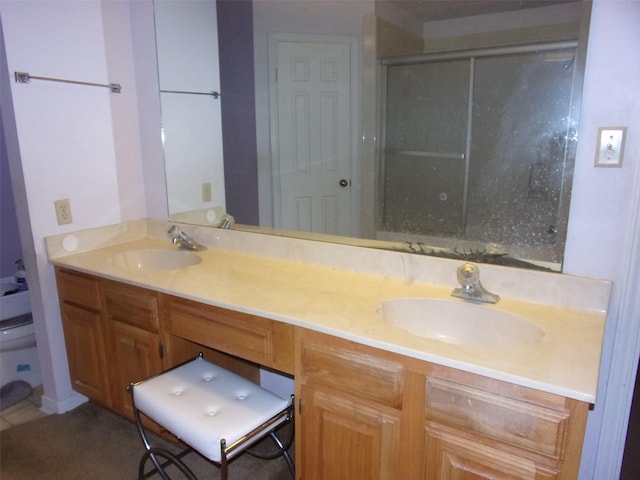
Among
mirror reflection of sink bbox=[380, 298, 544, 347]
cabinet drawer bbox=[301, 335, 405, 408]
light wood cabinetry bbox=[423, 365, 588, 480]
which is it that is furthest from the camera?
mirror reflection of sink bbox=[380, 298, 544, 347]

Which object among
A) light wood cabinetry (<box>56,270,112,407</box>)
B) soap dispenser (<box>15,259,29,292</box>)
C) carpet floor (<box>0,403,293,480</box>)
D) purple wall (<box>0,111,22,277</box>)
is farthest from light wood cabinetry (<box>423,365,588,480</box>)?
purple wall (<box>0,111,22,277</box>)

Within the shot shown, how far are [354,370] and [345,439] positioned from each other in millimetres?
225

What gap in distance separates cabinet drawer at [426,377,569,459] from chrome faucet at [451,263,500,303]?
0.42m

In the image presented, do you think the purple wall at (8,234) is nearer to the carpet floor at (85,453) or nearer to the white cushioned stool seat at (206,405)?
the carpet floor at (85,453)

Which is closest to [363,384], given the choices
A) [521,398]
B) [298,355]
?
[298,355]

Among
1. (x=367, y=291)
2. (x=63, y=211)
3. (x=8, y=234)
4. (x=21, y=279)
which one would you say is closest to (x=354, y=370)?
(x=367, y=291)

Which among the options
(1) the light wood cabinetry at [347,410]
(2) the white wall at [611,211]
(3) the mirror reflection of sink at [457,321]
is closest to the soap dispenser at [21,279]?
(1) the light wood cabinetry at [347,410]

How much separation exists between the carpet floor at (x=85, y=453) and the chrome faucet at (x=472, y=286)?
103 centimetres

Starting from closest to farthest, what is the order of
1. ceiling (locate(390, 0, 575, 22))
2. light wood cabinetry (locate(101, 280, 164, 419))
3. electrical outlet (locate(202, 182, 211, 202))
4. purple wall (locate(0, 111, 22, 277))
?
ceiling (locate(390, 0, 575, 22)) → light wood cabinetry (locate(101, 280, 164, 419)) → electrical outlet (locate(202, 182, 211, 202)) → purple wall (locate(0, 111, 22, 277))

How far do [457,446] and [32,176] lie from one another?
1993mm

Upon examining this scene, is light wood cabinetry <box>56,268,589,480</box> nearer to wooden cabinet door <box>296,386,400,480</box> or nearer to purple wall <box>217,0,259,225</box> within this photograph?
wooden cabinet door <box>296,386,400,480</box>

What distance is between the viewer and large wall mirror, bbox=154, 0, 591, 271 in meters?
1.46

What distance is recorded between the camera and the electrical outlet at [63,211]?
211 cm

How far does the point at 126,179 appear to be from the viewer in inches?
93.9
